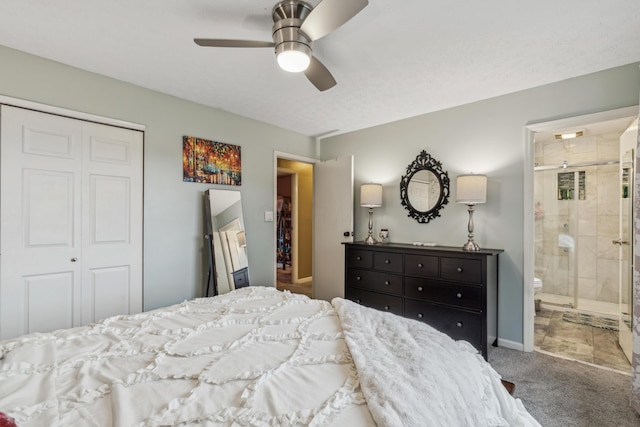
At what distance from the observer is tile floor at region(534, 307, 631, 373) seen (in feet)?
8.48

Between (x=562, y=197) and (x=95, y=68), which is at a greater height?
(x=95, y=68)

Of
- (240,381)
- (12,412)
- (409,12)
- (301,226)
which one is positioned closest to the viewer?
(12,412)

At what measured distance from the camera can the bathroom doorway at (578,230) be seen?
3688mm

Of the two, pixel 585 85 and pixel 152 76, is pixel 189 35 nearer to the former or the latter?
pixel 152 76

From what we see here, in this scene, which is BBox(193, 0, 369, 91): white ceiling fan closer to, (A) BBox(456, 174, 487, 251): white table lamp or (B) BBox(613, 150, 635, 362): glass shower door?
(A) BBox(456, 174, 487, 251): white table lamp

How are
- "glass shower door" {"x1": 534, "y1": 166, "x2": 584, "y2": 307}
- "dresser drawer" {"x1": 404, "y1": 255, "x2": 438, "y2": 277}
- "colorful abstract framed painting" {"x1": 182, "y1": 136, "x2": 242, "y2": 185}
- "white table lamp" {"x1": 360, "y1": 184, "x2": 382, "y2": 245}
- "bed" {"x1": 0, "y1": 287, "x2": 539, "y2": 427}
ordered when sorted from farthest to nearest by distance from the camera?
"glass shower door" {"x1": 534, "y1": 166, "x2": 584, "y2": 307}, "white table lamp" {"x1": 360, "y1": 184, "x2": 382, "y2": 245}, "colorful abstract framed painting" {"x1": 182, "y1": 136, "x2": 242, "y2": 185}, "dresser drawer" {"x1": 404, "y1": 255, "x2": 438, "y2": 277}, "bed" {"x1": 0, "y1": 287, "x2": 539, "y2": 427}

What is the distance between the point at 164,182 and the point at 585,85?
12.5ft

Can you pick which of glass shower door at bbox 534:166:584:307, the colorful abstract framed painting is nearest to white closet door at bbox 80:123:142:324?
the colorful abstract framed painting

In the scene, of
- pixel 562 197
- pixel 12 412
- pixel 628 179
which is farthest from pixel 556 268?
pixel 12 412

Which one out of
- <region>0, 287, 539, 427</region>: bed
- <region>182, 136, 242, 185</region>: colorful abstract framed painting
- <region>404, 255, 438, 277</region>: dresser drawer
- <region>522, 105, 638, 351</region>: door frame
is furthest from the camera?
<region>182, 136, 242, 185</region>: colorful abstract framed painting

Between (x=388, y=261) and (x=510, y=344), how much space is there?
1334 millimetres

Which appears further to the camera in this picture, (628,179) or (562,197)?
(562,197)

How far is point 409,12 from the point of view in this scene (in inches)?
69.3

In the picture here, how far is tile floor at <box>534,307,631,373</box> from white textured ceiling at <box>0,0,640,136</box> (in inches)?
94.8
